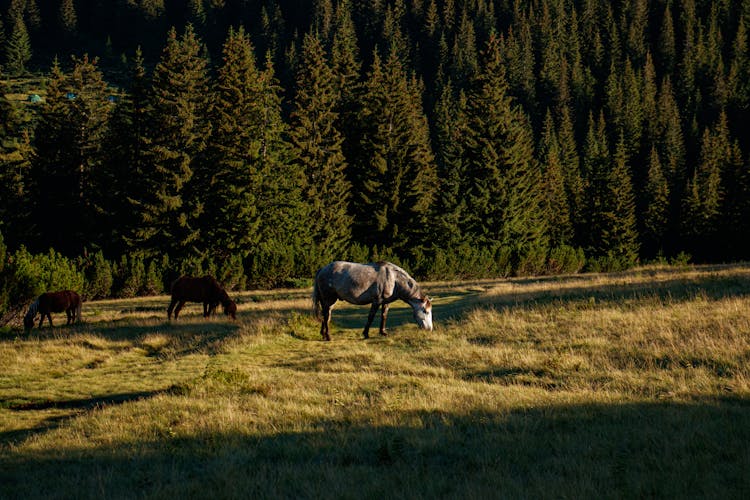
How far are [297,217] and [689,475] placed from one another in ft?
147

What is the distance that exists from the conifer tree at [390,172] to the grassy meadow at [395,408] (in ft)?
125

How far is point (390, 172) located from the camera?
191 ft

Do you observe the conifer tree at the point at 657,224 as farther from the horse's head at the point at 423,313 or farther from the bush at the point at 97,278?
the horse's head at the point at 423,313

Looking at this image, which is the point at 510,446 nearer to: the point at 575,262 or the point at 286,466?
the point at 286,466

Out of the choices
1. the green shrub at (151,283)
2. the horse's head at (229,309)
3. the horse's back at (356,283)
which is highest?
the horse's back at (356,283)

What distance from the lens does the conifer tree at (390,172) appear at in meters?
57.2

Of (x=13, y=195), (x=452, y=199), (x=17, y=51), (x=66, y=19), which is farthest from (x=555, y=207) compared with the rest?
(x=66, y=19)

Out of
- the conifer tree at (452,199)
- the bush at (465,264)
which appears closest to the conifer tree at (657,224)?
the conifer tree at (452,199)

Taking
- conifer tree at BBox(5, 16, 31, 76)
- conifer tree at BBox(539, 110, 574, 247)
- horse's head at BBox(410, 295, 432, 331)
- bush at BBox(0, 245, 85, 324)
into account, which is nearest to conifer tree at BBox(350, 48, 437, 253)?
conifer tree at BBox(539, 110, 574, 247)

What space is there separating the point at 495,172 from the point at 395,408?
55103 millimetres

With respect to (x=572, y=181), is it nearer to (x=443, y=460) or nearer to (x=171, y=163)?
(x=171, y=163)

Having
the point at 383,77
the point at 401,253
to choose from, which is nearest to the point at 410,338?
the point at 401,253

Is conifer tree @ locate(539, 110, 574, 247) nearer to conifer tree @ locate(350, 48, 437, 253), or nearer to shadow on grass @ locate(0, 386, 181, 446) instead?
conifer tree @ locate(350, 48, 437, 253)

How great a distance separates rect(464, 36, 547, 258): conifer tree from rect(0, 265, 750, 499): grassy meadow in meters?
41.9
